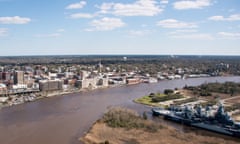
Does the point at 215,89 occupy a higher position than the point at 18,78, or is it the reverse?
the point at 18,78

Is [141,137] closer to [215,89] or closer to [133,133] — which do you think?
[133,133]

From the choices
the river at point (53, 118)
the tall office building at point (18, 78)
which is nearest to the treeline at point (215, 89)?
the river at point (53, 118)

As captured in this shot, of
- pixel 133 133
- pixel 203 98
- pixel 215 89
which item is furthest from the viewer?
pixel 215 89

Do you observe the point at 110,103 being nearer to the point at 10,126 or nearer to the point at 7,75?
the point at 10,126

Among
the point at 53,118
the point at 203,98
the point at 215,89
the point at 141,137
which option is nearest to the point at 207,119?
the point at 141,137

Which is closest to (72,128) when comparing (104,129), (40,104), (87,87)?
(104,129)

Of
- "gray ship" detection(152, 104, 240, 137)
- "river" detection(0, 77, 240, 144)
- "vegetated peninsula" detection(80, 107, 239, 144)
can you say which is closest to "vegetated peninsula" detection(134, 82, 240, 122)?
"river" detection(0, 77, 240, 144)

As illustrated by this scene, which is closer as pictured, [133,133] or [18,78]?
[133,133]
